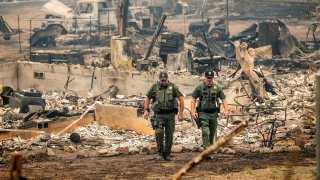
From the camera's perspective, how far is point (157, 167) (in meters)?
10.9

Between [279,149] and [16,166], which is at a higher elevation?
[16,166]

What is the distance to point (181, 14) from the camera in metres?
49.0

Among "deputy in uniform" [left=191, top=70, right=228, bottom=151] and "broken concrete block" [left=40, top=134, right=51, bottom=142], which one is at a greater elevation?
"deputy in uniform" [left=191, top=70, right=228, bottom=151]

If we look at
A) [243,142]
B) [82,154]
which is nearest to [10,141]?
[82,154]

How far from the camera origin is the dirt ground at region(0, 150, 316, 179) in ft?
33.0

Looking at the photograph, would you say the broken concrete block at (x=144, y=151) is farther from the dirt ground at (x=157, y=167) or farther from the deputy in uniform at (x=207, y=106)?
the deputy in uniform at (x=207, y=106)

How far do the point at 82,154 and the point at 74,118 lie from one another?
4.60m

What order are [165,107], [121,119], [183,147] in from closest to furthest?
[165,107]
[183,147]
[121,119]

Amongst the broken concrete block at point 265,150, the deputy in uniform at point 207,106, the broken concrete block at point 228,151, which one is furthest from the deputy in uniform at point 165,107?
the broken concrete block at point 265,150

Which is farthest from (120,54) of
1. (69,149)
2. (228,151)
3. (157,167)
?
(157,167)

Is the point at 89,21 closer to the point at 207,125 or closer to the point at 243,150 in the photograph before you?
the point at 243,150

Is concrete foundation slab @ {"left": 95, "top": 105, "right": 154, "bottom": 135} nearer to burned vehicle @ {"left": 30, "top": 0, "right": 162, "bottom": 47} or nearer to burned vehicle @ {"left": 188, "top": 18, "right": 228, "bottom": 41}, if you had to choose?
burned vehicle @ {"left": 188, "top": 18, "right": 228, "bottom": 41}

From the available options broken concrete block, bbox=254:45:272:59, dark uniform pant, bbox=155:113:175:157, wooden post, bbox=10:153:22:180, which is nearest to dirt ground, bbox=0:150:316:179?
dark uniform pant, bbox=155:113:175:157

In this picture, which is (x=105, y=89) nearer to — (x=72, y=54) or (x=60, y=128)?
(x=72, y=54)
